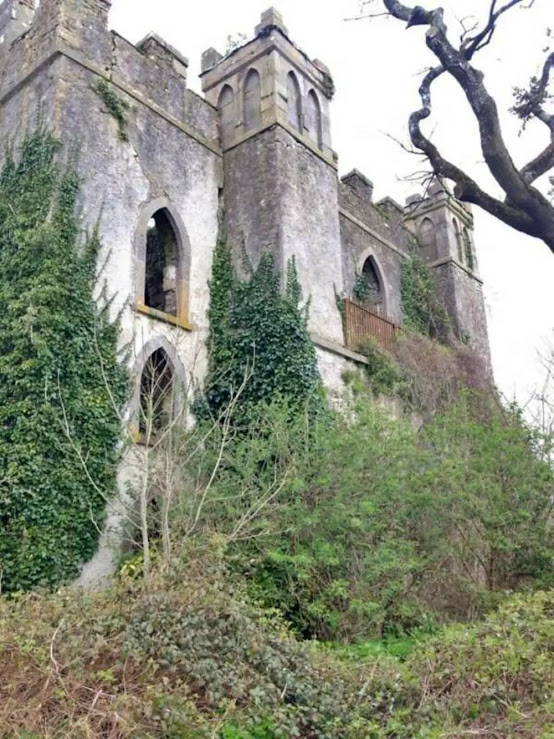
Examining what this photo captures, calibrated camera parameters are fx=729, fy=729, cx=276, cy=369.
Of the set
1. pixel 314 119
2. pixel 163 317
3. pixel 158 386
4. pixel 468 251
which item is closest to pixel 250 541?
pixel 158 386

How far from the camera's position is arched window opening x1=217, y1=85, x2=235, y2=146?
47.1 feet

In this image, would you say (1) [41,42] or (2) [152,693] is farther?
(1) [41,42]

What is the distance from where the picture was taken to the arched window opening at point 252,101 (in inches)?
555

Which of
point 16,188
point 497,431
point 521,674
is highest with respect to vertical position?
point 16,188

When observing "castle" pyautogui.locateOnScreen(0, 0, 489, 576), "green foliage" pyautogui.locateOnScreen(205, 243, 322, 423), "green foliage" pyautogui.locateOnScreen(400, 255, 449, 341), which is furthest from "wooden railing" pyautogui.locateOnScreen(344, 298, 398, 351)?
"green foliage" pyautogui.locateOnScreen(400, 255, 449, 341)

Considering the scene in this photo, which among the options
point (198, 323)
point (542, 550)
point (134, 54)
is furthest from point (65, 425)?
point (134, 54)

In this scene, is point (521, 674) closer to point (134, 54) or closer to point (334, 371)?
point (334, 371)

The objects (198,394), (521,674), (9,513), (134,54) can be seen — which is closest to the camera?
(521,674)

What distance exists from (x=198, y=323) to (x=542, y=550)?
6.72 meters

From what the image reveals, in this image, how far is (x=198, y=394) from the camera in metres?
12.2

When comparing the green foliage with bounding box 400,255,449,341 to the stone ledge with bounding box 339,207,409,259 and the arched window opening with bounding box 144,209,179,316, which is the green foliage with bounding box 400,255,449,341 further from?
the arched window opening with bounding box 144,209,179,316

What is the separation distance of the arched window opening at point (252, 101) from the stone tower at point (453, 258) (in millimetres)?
6229

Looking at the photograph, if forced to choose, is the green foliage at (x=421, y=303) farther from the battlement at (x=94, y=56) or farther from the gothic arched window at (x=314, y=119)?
the battlement at (x=94, y=56)

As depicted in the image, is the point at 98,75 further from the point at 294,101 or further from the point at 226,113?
the point at 294,101
